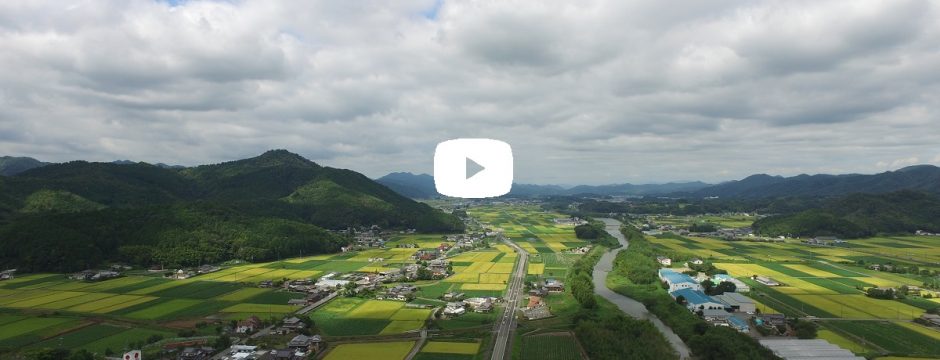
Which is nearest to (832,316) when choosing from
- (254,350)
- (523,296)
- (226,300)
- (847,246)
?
(523,296)

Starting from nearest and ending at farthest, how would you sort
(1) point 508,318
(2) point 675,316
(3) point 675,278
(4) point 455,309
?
1. (2) point 675,316
2. (1) point 508,318
3. (4) point 455,309
4. (3) point 675,278

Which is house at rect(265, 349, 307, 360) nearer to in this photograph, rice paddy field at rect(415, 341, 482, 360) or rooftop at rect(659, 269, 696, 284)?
rice paddy field at rect(415, 341, 482, 360)

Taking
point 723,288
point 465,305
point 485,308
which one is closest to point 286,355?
point 465,305

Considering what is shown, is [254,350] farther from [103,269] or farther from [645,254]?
[645,254]

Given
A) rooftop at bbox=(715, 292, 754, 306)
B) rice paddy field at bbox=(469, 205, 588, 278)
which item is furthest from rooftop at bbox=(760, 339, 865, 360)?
rice paddy field at bbox=(469, 205, 588, 278)

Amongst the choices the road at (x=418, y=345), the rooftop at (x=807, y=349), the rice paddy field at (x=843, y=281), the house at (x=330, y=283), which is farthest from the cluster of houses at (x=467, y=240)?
the rooftop at (x=807, y=349)

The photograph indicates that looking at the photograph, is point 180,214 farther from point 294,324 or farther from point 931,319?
point 931,319
